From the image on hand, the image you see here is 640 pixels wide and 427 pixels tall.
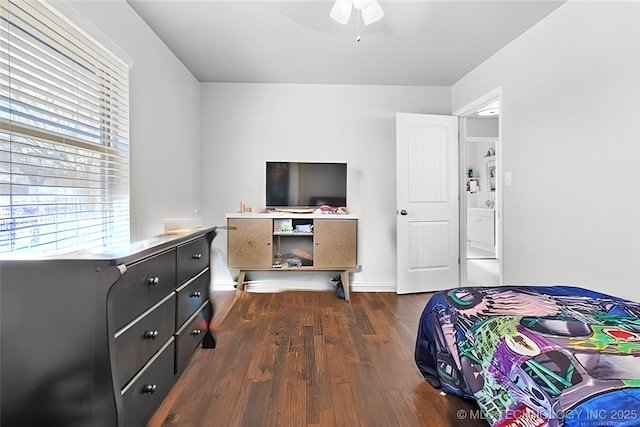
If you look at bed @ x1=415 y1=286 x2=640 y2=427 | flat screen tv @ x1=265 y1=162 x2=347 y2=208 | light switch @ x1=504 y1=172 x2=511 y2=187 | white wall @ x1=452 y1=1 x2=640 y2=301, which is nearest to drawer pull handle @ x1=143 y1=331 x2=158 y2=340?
bed @ x1=415 y1=286 x2=640 y2=427

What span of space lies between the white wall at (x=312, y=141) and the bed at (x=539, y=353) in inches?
83.4

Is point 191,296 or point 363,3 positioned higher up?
point 363,3

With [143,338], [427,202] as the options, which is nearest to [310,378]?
[143,338]

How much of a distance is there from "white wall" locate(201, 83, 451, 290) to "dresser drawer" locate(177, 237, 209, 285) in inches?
64.3

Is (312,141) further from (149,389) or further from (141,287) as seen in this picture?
(149,389)

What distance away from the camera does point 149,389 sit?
4.70ft

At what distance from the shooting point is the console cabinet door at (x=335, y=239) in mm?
3447

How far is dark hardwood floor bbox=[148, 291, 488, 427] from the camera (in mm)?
1584

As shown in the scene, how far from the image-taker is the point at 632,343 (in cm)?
106

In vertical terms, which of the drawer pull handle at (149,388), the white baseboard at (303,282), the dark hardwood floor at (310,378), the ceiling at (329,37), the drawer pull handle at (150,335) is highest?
the ceiling at (329,37)

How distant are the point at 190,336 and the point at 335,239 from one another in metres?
1.80

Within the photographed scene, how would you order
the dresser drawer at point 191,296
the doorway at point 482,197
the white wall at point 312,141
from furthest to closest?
1. the doorway at point 482,197
2. the white wall at point 312,141
3. the dresser drawer at point 191,296

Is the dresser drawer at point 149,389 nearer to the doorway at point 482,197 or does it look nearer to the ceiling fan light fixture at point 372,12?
the ceiling fan light fixture at point 372,12

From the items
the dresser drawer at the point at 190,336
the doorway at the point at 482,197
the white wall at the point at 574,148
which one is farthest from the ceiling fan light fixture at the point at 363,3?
the doorway at the point at 482,197
